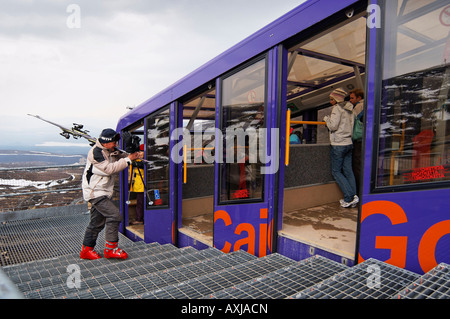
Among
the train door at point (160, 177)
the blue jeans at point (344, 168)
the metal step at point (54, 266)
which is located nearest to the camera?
the metal step at point (54, 266)

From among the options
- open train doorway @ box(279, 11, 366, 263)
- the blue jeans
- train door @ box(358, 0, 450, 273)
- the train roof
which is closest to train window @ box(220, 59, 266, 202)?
the train roof

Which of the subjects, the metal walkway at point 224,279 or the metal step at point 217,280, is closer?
the metal walkway at point 224,279

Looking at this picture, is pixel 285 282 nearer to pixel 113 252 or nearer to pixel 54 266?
pixel 113 252

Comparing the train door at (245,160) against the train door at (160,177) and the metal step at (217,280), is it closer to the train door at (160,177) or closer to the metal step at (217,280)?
the metal step at (217,280)

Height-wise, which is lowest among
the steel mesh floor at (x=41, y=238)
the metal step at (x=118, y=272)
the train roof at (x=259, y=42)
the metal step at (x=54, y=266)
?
the steel mesh floor at (x=41, y=238)

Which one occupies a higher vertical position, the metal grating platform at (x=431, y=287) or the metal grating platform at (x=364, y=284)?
the metal grating platform at (x=431, y=287)

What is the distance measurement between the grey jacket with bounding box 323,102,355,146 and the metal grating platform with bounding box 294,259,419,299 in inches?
97.5

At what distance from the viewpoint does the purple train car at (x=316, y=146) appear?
1.88m

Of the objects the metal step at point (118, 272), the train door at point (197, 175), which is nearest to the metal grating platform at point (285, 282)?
the metal step at point (118, 272)

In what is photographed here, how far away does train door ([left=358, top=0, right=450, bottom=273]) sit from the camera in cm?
182

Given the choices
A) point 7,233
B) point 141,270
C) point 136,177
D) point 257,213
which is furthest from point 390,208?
point 7,233

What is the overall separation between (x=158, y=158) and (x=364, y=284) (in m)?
3.63

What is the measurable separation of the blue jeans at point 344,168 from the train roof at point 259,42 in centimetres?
201

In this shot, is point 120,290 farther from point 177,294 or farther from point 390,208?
point 390,208
